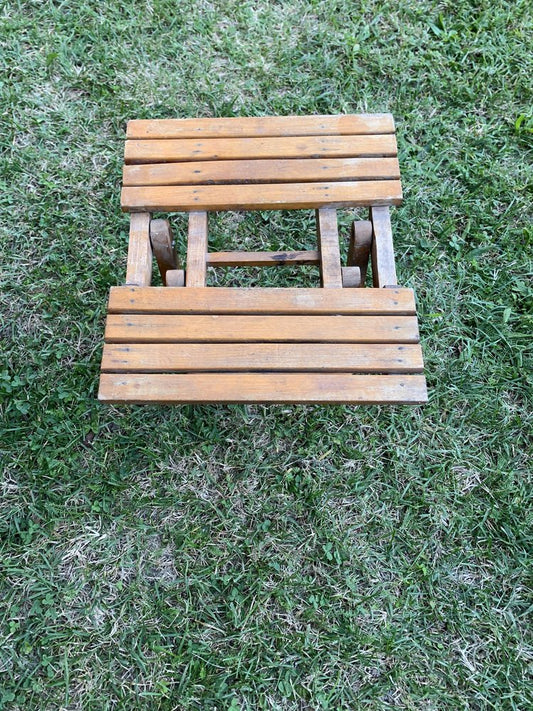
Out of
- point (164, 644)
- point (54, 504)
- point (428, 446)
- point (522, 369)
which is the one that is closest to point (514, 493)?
point (428, 446)

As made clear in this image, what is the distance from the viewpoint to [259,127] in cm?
211

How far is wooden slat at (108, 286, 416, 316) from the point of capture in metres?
1.88

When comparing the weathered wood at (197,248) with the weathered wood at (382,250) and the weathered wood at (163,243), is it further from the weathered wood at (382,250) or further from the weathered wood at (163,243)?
the weathered wood at (382,250)

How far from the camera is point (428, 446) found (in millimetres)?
2465

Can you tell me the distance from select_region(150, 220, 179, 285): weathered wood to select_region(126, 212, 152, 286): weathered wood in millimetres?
28

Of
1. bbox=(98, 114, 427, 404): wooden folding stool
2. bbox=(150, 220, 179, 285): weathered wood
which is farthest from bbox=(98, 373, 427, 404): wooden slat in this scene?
bbox=(150, 220, 179, 285): weathered wood

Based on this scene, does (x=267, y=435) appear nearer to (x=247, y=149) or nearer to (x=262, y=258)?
(x=262, y=258)

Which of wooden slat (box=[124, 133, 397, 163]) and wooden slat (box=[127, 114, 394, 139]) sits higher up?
wooden slat (box=[127, 114, 394, 139])

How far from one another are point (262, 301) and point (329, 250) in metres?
0.33

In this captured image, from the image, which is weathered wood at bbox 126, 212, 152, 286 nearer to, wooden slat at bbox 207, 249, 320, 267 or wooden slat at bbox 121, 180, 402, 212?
wooden slat at bbox 121, 180, 402, 212

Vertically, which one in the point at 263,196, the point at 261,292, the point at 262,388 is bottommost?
the point at 262,388

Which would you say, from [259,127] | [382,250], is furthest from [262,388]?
[259,127]

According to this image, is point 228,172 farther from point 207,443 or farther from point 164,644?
point 164,644

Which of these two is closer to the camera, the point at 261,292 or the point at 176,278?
the point at 261,292
